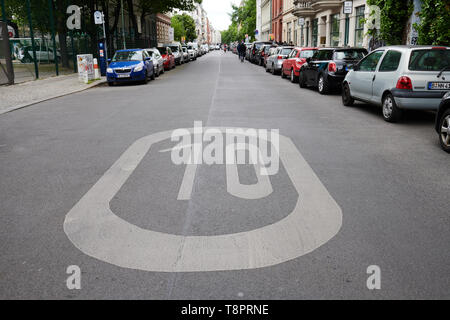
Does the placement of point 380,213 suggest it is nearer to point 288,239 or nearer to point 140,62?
point 288,239

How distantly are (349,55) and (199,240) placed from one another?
43.0 feet

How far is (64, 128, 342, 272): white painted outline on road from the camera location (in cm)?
344

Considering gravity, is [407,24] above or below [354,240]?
above

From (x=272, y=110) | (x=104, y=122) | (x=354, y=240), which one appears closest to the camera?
(x=354, y=240)

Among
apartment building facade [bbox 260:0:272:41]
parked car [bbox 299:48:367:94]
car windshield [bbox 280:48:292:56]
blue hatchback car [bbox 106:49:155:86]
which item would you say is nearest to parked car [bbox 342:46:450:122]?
parked car [bbox 299:48:367:94]

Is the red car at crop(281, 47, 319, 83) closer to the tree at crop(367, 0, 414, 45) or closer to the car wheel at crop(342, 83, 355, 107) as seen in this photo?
the tree at crop(367, 0, 414, 45)

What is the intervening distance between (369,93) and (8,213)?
865 centimetres

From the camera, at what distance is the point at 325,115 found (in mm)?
10867

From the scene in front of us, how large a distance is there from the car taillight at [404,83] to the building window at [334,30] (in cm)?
2297

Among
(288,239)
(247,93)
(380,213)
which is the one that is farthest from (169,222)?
(247,93)

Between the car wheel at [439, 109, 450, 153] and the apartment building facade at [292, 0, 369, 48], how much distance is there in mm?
16738

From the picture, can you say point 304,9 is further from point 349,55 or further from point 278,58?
point 349,55

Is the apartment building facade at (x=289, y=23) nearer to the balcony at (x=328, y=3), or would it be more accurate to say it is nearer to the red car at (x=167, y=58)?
the balcony at (x=328, y=3)

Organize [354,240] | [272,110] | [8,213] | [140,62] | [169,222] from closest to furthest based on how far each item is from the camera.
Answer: [354,240]
[169,222]
[8,213]
[272,110]
[140,62]
